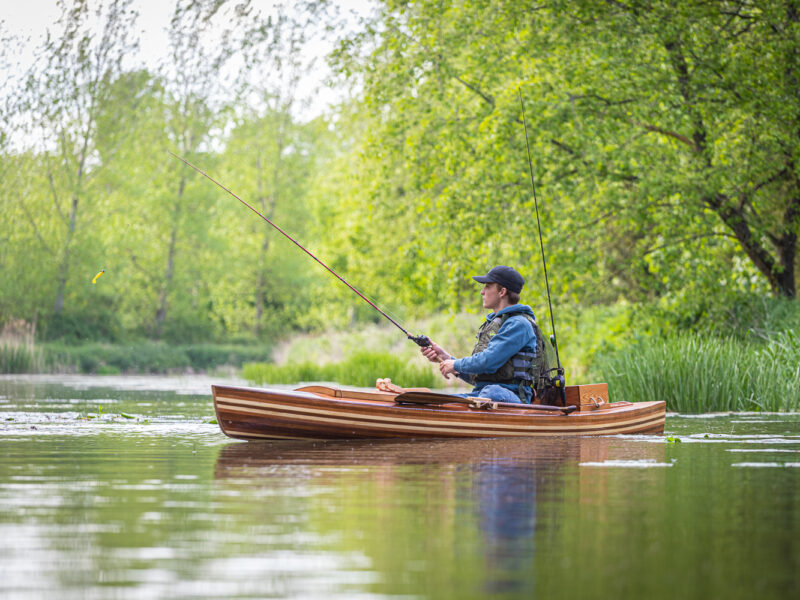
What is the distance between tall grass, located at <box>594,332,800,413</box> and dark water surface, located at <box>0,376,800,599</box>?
465 cm

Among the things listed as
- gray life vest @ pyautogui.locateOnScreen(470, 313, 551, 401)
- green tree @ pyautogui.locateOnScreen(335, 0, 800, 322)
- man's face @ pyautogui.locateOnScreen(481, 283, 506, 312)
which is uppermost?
green tree @ pyautogui.locateOnScreen(335, 0, 800, 322)

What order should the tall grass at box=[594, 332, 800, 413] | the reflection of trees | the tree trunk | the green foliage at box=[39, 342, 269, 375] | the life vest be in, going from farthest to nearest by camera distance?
1. the tree trunk
2. the green foliage at box=[39, 342, 269, 375]
3. the tall grass at box=[594, 332, 800, 413]
4. the life vest
5. the reflection of trees

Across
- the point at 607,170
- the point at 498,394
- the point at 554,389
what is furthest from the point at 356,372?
the point at 498,394

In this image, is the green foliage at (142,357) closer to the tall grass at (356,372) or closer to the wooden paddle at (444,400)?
the tall grass at (356,372)

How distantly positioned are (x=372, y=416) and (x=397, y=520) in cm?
433

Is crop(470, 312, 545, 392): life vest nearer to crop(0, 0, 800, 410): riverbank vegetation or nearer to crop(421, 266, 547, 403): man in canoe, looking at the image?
crop(421, 266, 547, 403): man in canoe

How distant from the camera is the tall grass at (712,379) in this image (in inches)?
548

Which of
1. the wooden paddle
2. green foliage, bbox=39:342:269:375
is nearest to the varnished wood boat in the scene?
the wooden paddle

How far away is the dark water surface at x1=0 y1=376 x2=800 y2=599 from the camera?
12.6 ft

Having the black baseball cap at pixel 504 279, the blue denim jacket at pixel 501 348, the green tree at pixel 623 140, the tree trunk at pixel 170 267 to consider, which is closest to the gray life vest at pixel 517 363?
the blue denim jacket at pixel 501 348

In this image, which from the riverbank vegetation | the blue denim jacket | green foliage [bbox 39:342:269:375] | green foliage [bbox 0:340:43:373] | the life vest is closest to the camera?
the blue denim jacket

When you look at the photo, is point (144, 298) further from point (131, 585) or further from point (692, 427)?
point (131, 585)

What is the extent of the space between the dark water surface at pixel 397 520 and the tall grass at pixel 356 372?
34.7 feet

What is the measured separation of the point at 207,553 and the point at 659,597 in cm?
161
